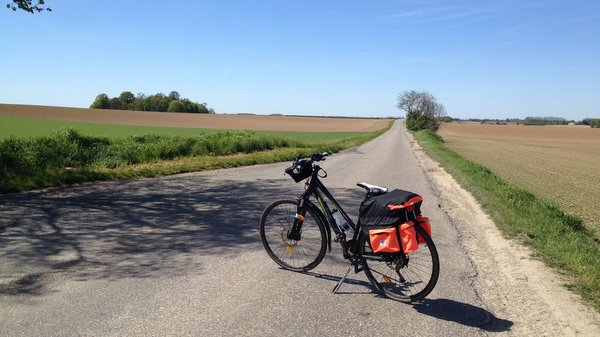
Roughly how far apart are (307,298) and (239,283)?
2.46ft

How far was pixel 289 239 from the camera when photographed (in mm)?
4836

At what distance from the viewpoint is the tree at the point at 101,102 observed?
10894 centimetres

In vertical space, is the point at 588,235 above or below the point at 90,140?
below

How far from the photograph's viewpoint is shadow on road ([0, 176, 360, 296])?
15.1 ft

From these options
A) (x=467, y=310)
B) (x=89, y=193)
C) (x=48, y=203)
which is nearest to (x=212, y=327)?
(x=467, y=310)

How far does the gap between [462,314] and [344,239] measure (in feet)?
4.16

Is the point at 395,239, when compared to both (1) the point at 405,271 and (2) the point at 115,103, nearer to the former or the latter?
(1) the point at 405,271

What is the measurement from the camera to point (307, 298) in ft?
13.1

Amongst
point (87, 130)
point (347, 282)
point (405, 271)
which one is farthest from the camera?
point (87, 130)

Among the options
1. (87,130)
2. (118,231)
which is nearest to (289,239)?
(118,231)

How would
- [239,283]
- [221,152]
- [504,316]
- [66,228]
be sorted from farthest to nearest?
[221,152], [66,228], [239,283], [504,316]

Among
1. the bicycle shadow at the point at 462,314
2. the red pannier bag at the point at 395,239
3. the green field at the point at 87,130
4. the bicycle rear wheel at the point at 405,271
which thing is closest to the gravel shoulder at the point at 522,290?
the bicycle shadow at the point at 462,314

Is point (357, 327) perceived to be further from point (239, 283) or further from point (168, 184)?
point (168, 184)

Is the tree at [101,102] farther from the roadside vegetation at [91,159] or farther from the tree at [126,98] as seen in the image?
the roadside vegetation at [91,159]
